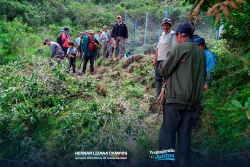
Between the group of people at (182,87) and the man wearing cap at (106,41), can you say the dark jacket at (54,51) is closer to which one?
the man wearing cap at (106,41)

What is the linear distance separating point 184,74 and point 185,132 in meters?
0.74

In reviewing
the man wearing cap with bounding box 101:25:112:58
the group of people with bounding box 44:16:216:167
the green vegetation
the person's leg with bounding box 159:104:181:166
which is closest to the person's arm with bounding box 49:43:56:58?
the green vegetation

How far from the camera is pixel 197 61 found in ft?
11.8

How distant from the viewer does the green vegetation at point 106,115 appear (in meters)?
3.85

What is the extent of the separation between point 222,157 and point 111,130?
1854mm

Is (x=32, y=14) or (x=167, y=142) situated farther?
(x=32, y=14)

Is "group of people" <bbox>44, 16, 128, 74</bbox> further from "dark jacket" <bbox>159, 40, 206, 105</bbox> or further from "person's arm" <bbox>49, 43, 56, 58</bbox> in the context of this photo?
"dark jacket" <bbox>159, 40, 206, 105</bbox>

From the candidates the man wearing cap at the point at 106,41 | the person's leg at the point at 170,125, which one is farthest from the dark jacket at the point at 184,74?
the man wearing cap at the point at 106,41

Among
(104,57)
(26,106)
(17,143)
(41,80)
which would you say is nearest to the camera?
(17,143)

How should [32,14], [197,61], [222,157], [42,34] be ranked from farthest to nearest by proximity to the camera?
1. [32,14]
2. [42,34]
3. [222,157]
4. [197,61]

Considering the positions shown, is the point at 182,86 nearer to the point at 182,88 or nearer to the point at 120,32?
the point at 182,88

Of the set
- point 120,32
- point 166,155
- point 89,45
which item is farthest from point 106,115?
point 120,32

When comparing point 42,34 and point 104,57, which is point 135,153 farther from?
point 42,34

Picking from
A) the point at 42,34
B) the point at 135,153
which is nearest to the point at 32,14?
the point at 42,34
